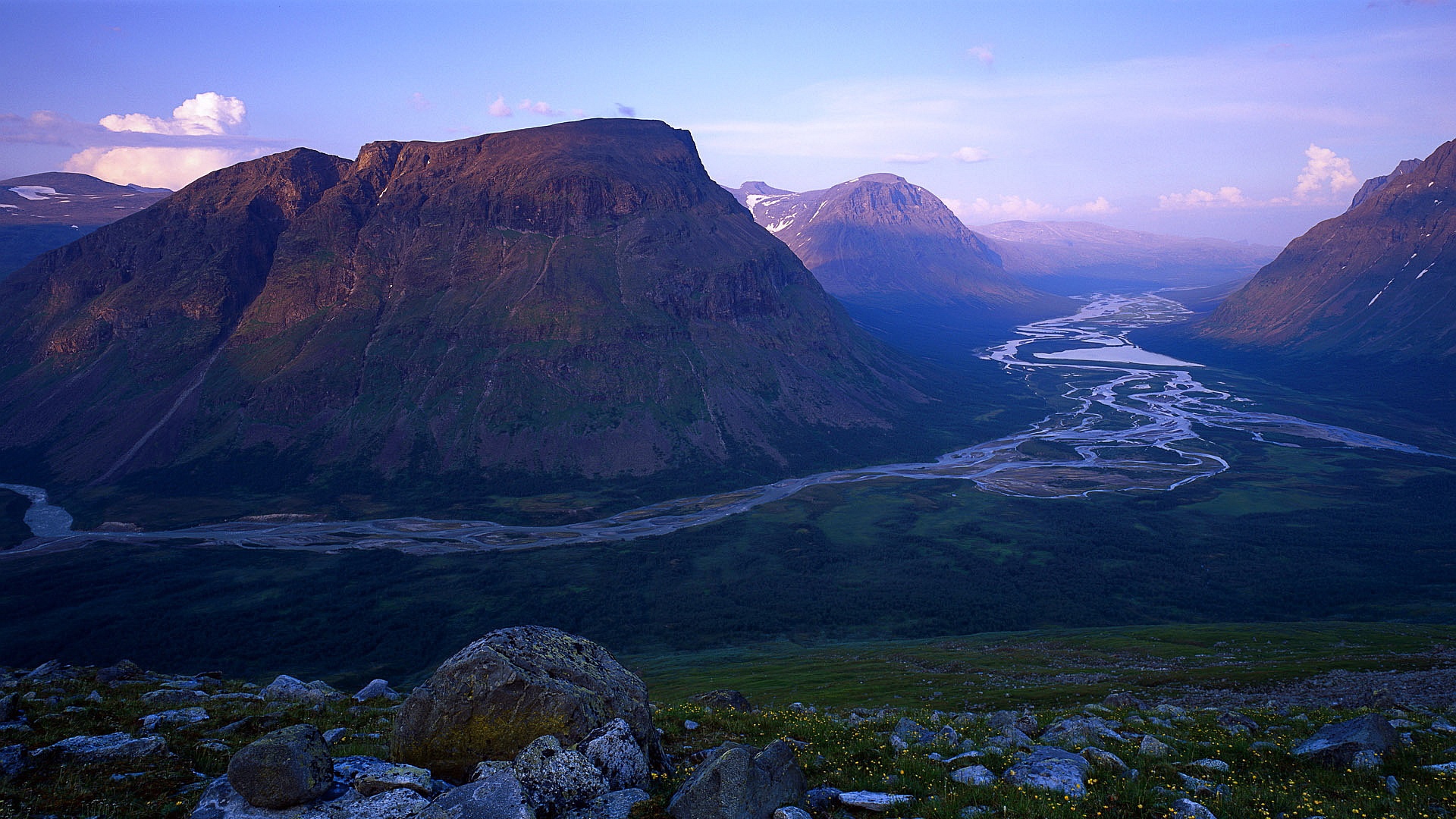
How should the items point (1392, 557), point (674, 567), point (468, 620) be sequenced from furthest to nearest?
1. point (674, 567)
2. point (1392, 557)
3. point (468, 620)

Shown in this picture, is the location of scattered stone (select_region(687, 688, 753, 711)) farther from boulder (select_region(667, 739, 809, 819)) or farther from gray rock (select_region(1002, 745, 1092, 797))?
boulder (select_region(667, 739, 809, 819))

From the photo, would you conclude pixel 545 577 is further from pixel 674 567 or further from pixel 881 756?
pixel 881 756

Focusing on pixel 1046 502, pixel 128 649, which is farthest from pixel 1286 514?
pixel 128 649

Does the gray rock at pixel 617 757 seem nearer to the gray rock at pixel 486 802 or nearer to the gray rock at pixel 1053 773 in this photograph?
the gray rock at pixel 486 802

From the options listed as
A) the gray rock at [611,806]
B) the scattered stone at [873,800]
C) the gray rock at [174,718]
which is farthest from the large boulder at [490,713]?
the gray rock at [174,718]

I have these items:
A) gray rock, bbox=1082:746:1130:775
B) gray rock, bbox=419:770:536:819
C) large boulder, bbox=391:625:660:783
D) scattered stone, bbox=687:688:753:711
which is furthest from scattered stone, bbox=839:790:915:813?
scattered stone, bbox=687:688:753:711
